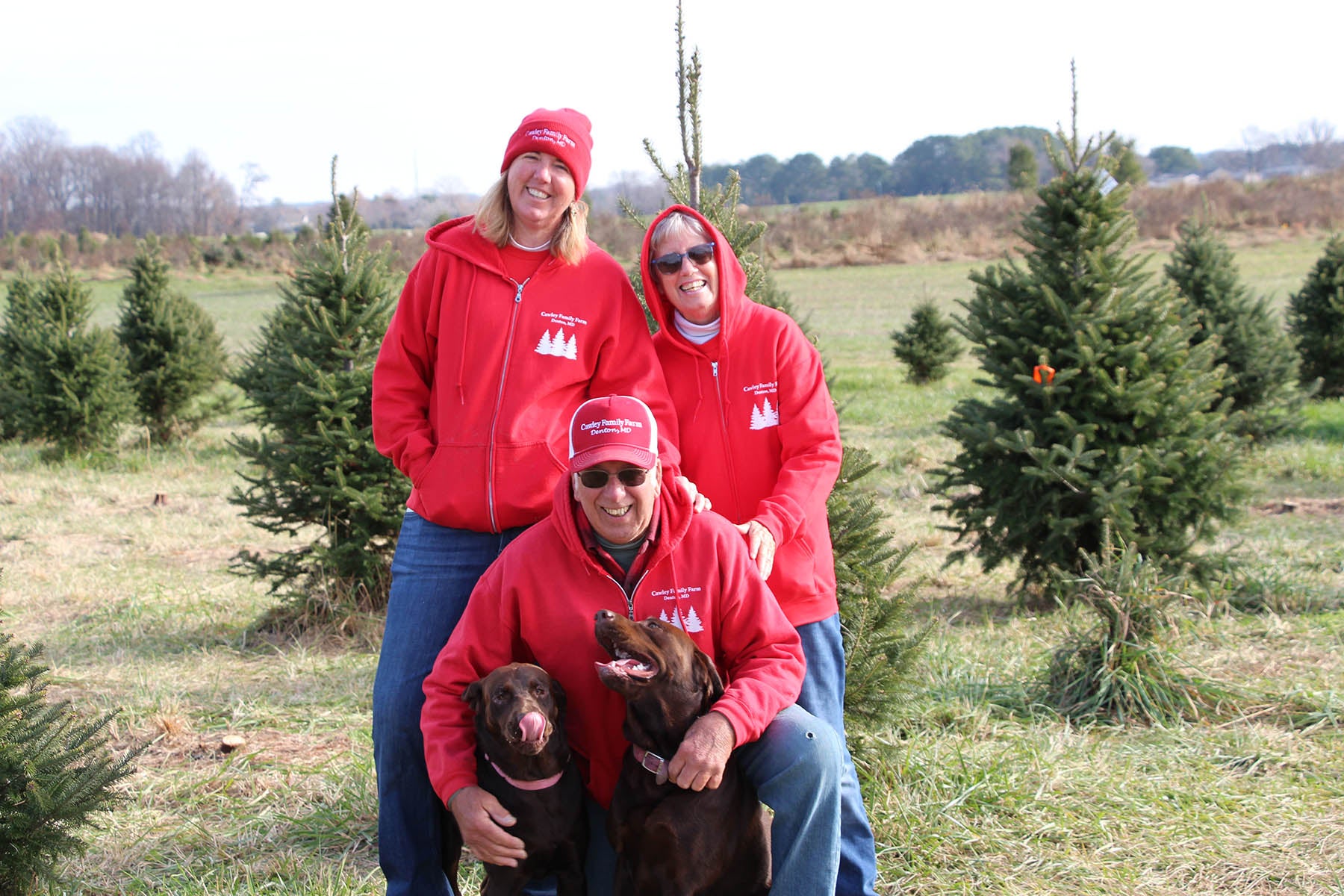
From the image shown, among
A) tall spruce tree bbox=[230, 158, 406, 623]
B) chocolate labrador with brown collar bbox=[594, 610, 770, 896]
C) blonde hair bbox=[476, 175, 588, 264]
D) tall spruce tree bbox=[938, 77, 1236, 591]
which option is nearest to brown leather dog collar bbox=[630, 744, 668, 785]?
chocolate labrador with brown collar bbox=[594, 610, 770, 896]

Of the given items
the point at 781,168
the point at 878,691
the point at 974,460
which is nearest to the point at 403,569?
the point at 878,691

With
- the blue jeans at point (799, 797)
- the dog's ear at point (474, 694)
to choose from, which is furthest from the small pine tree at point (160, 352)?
the blue jeans at point (799, 797)

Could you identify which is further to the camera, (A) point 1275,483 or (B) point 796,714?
(A) point 1275,483

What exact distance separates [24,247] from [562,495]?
57324 millimetres

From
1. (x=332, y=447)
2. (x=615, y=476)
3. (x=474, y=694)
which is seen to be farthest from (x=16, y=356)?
(x=615, y=476)

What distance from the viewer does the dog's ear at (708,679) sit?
115 inches

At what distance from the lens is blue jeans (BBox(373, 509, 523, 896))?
10.5ft

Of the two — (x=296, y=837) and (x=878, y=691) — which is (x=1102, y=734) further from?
(x=296, y=837)

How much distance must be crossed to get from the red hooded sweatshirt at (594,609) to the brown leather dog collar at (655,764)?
0.91 ft

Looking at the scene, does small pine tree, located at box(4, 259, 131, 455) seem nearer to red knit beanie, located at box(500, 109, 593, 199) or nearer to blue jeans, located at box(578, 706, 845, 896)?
red knit beanie, located at box(500, 109, 593, 199)

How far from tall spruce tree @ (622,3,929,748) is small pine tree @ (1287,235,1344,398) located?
11.8 meters

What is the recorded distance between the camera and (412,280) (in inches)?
142

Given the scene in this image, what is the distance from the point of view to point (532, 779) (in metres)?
2.88

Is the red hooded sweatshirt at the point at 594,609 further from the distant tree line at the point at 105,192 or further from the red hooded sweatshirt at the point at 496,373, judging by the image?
the distant tree line at the point at 105,192
